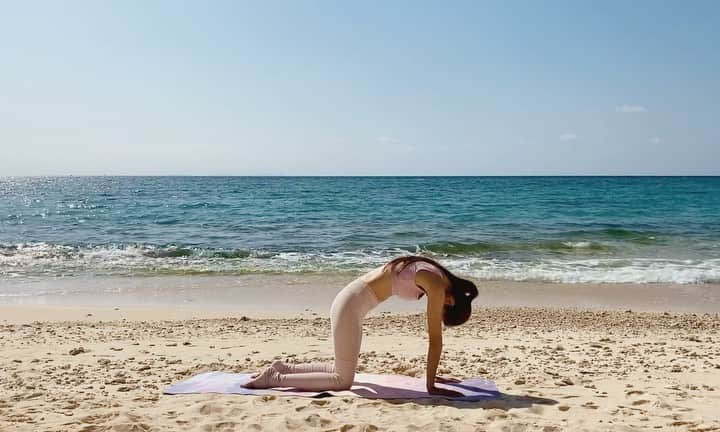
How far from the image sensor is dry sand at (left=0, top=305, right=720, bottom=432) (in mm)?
4441

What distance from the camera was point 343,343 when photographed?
5191mm

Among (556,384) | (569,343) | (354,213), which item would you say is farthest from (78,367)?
(354,213)

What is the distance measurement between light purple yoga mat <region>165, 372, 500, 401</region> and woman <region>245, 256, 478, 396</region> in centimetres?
11

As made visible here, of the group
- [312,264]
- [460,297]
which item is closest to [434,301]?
[460,297]

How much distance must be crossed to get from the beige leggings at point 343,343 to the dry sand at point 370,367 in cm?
27

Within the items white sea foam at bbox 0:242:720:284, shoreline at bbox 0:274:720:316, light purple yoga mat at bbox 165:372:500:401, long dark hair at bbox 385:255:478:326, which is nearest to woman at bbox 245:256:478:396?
long dark hair at bbox 385:255:478:326

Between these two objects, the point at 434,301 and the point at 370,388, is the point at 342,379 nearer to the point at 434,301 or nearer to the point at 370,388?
the point at 370,388

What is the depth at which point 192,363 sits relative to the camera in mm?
6418

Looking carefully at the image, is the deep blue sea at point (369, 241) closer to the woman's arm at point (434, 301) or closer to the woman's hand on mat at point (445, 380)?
the woman's hand on mat at point (445, 380)

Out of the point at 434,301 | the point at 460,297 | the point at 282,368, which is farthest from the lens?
the point at 282,368

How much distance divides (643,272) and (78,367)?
1313cm

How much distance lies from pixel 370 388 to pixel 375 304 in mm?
820

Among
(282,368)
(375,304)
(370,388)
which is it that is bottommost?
(370,388)

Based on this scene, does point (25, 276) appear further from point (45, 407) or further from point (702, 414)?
point (702, 414)
